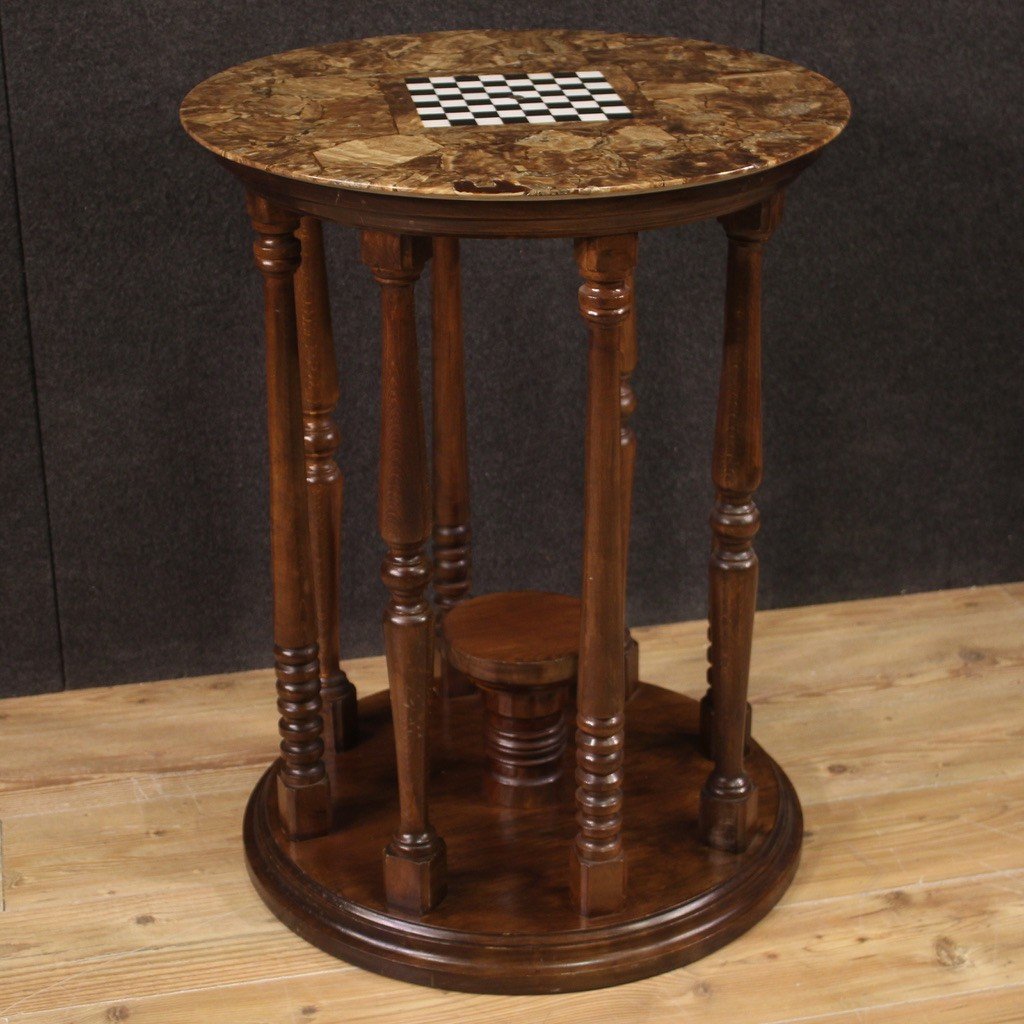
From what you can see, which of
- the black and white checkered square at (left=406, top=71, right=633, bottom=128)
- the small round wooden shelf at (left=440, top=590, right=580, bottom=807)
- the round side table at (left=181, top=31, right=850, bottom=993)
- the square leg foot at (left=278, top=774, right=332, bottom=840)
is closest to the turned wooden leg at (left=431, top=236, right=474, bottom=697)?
the round side table at (left=181, top=31, right=850, bottom=993)

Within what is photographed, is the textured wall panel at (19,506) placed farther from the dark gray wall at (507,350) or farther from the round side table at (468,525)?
the round side table at (468,525)

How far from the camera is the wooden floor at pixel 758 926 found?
6.48 ft

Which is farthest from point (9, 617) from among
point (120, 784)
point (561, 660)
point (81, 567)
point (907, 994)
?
point (907, 994)

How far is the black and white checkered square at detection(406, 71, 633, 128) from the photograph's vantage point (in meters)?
1.84

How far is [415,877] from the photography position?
6.56 ft

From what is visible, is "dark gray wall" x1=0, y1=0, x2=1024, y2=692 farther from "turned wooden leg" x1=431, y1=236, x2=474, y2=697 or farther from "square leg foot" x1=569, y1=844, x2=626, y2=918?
"square leg foot" x1=569, y1=844, x2=626, y2=918

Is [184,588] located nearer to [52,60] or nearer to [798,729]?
[52,60]

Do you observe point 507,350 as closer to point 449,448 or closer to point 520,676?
point 449,448

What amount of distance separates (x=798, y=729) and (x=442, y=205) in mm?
1222

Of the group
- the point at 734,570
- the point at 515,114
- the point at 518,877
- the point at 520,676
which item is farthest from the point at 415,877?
the point at 515,114

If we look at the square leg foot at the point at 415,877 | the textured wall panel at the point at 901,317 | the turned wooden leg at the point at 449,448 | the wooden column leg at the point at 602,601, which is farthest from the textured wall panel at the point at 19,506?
the textured wall panel at the point at 901,317

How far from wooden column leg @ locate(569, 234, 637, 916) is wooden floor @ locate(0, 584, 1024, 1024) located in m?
0.16

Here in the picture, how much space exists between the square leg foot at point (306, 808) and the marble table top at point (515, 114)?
85 cm

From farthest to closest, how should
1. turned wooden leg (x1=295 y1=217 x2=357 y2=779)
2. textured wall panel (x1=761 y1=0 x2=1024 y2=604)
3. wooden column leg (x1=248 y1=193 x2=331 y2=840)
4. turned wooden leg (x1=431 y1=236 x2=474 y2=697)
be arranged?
1. textured wall panel (x1=761 y1=0 x2=1024 y2=604)
2. turned wooden leg (x1=431 y1=236 x2=474 y2=697)
3. turned wooden leg (x1=295 y1=217 x2=357 y2=779)
4. wooden column leg (x1=248 y1=193 x2=331 y2=840)
